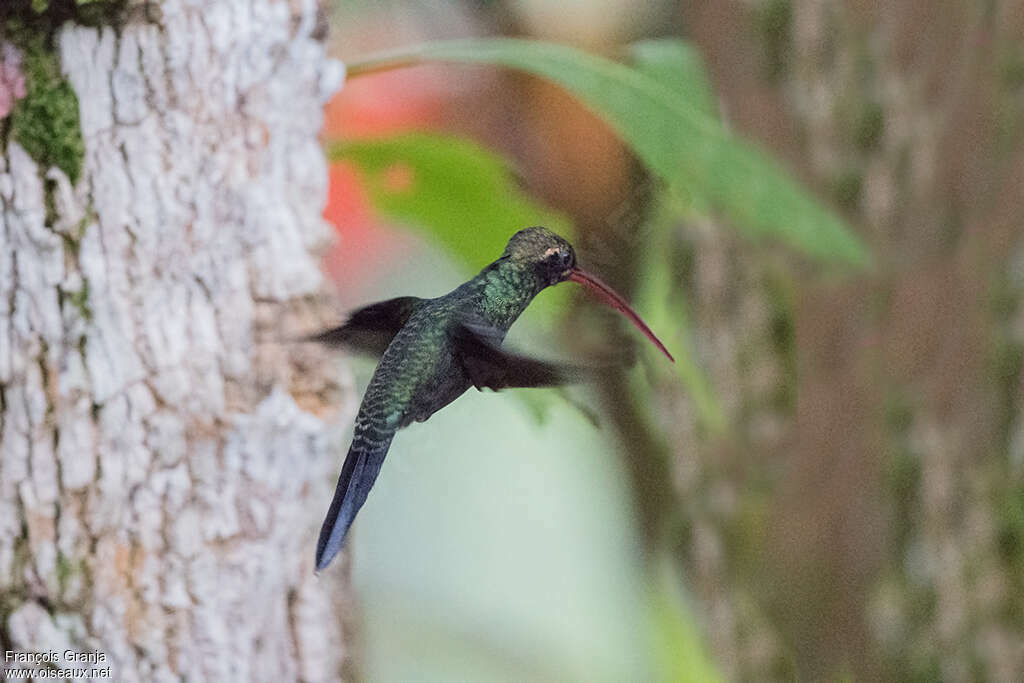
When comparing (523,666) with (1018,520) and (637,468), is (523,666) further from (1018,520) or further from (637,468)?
(1018,520)

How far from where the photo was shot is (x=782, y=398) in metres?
0.79

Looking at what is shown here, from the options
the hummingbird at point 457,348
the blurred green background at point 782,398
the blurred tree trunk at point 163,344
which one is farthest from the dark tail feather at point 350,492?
the blurred green background at point 782,398

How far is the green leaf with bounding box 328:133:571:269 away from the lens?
0.45m

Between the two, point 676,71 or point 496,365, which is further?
point 676,71

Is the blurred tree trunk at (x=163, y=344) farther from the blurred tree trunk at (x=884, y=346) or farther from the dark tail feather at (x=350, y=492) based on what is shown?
the blurred tree trunk at (x=884, y=346)

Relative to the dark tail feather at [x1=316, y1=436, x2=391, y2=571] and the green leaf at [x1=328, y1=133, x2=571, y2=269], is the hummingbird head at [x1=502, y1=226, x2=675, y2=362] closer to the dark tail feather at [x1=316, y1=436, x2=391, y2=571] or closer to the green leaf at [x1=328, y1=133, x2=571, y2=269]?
the dark tail feather at [x1=316, y1=436, x2=391, y2=571]

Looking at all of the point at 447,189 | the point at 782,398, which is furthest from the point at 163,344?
the point at 782,398

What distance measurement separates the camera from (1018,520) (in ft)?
2.57

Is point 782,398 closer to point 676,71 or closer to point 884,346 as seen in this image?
point 884,346

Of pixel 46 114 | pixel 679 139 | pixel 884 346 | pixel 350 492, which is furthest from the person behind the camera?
pixel 884 346

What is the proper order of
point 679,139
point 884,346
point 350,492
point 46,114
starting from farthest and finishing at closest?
Answer: point 884,346 < point 679,139 < point 46,114 < point 350,492

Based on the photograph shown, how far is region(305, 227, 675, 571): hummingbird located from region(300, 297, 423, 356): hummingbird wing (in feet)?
0.03

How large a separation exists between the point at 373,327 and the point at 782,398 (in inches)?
24.8

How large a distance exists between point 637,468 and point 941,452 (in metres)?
0.26
